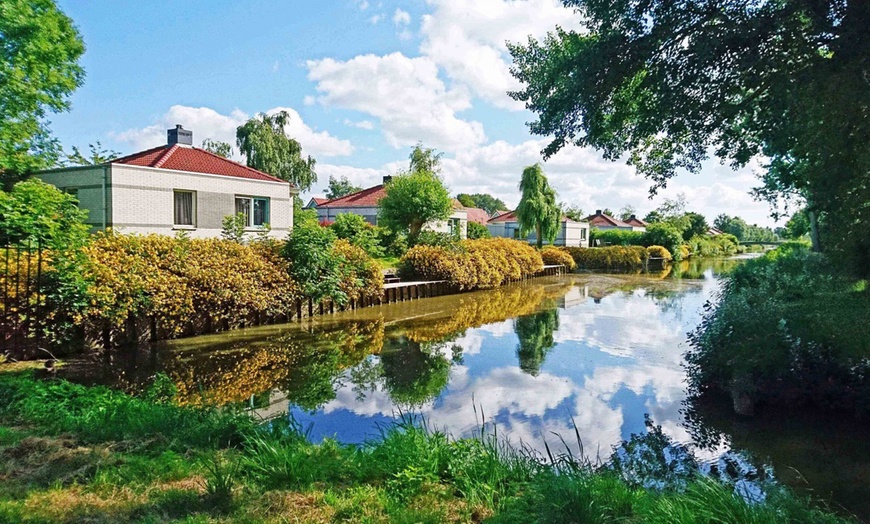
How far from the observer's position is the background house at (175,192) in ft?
57.2

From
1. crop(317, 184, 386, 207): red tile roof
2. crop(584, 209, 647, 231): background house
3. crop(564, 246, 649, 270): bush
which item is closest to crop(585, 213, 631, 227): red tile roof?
crop(584, 209, 647, 231): background house

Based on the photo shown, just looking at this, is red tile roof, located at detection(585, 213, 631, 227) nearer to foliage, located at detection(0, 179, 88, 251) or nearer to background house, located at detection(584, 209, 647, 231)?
background house, located at detection(584, 209, 647, 231)

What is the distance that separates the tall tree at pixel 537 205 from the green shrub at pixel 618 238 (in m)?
13.1

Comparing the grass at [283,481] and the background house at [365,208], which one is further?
the background house at [365,208]

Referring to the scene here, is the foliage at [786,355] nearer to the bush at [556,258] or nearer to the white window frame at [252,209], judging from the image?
the white window frame at [252,209]

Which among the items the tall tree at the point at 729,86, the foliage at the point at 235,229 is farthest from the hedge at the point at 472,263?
the tall tree at the point at 729,86

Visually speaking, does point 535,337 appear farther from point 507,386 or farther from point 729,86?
point 729,86

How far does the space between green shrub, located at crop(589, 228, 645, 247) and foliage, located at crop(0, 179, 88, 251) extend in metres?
46.7

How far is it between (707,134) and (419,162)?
3386 cm

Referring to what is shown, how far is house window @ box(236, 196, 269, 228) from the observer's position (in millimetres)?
20987

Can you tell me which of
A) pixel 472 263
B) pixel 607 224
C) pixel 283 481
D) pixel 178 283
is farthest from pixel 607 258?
pixel 283 481

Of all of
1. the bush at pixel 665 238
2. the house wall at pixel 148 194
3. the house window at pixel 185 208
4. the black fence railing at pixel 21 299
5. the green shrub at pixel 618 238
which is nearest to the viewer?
the black fence railing at pixel 21 299

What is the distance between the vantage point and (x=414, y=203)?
25047 millimetres

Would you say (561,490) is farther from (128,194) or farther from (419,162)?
(419,162)
